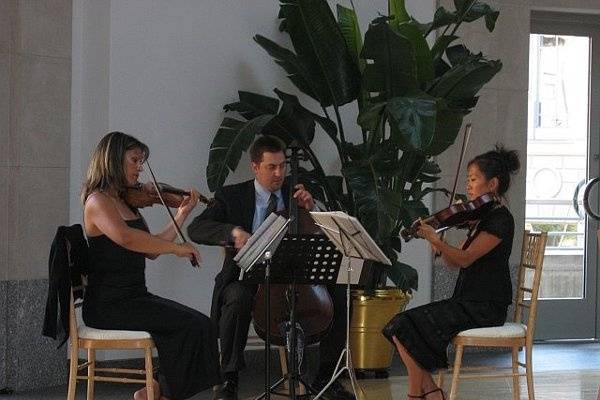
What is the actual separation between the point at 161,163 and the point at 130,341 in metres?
1.73

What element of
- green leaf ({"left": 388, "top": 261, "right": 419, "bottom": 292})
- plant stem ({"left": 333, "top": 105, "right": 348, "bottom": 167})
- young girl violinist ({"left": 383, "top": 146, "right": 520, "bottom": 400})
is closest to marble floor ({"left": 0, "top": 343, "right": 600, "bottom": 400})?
green leaf ({"left": 388, "top": 261, "right": 419, "bottom": 292})

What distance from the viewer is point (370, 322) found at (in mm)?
5816

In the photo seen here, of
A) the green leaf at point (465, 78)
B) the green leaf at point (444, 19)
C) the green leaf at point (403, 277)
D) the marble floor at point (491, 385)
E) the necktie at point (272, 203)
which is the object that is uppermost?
the green leaf at point (444, 19)

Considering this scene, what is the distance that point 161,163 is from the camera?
19.1 feet

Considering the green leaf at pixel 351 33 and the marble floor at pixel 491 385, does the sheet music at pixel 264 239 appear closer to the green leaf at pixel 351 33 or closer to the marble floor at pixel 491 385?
the marble floor at pixel 491 385

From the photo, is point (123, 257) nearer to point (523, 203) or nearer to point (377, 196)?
point (377, 196)

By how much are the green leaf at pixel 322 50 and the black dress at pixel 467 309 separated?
1242mm

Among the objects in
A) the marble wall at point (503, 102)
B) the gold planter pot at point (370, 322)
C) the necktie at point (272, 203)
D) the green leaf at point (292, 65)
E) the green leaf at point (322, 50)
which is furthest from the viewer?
the marble wall at point (503, 102)

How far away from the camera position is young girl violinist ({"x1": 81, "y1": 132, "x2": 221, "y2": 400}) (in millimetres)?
4301

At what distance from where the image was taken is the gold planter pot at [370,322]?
19.1ft

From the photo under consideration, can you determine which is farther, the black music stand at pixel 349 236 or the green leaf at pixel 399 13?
the green leaf at pixel 399 13

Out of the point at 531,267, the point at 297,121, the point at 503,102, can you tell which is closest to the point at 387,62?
the point at 297,121

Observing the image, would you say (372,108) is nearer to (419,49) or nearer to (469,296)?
(419,49)

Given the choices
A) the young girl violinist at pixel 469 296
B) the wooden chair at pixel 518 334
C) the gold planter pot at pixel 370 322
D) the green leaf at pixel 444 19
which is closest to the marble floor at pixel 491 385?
the gold planter pot at pixel 370 322
